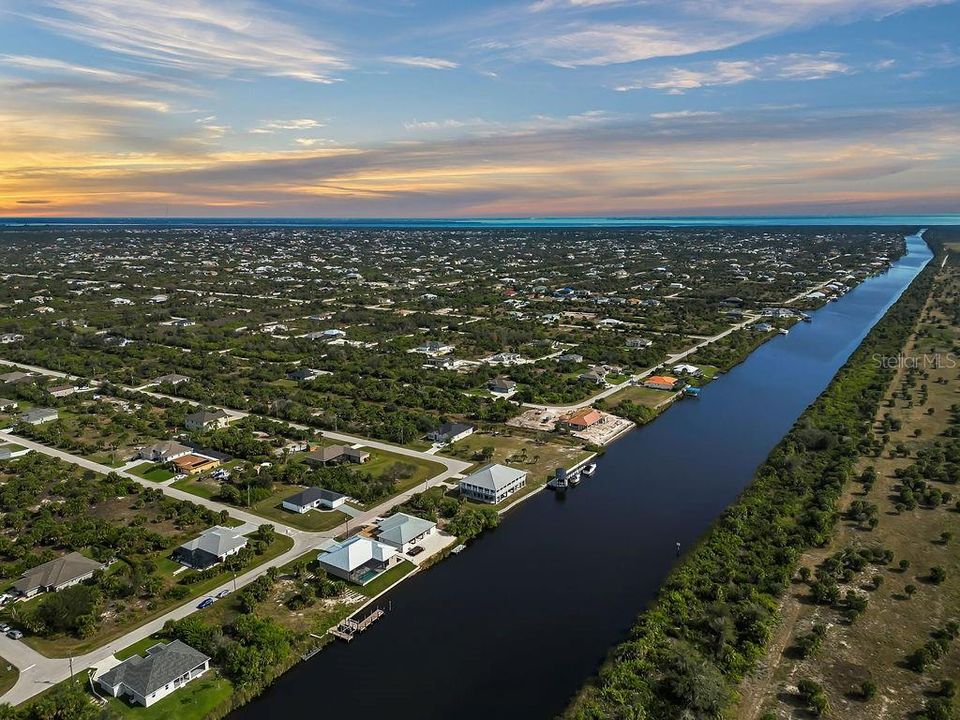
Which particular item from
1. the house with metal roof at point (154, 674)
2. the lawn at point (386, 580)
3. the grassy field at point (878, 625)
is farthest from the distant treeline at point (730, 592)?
the house with metal roof at point (154, 674)

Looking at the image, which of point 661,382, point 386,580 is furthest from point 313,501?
point 661,382

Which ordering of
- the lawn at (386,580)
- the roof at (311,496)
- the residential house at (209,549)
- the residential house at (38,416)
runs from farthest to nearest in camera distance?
the residential house at (38,416) → the roof at (311,496) → the residential house at (209,549) → the lawn at (386,580)

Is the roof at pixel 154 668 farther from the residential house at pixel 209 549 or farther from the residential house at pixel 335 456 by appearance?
the residential house at pixel 335 456

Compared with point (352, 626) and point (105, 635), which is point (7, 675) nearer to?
point (105, 635)

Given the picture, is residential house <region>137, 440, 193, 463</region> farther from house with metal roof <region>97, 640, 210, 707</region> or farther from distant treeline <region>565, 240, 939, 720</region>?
distant treeline <region>565, 240, 939, 720</region>

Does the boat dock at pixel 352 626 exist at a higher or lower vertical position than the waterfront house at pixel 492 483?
lower
